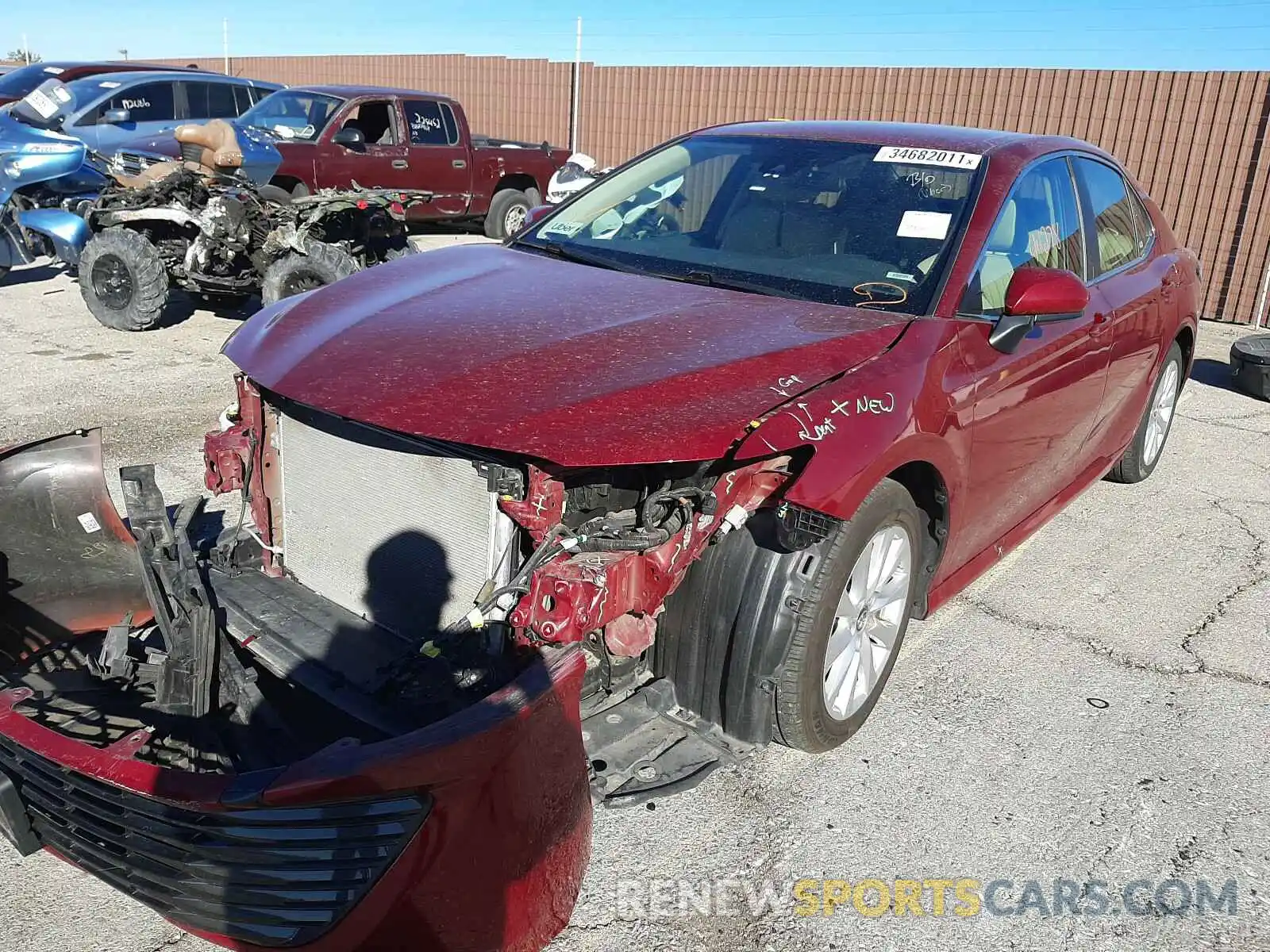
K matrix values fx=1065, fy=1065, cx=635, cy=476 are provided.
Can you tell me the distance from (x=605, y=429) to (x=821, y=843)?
1326 millimetres

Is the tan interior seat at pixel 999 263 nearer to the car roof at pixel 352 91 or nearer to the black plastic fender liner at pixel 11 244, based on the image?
the black plastic fender liner at pixel 11 244

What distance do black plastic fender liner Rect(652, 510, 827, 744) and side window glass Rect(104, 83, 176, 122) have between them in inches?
454

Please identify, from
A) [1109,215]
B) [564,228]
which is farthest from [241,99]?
[1109,215]

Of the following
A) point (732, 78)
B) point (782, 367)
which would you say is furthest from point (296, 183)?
point (782, 367)

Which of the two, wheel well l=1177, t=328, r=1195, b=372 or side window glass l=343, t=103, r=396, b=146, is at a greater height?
side window glass l=343, t=103, r=396, b=146

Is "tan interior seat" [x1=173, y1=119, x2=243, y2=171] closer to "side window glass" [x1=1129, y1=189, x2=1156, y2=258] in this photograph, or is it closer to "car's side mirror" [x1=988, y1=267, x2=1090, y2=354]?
"side window glass" [x1=1129, y1=189, x2=1156, y2=258]

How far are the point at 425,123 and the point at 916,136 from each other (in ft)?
32.7

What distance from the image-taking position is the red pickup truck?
1126cm

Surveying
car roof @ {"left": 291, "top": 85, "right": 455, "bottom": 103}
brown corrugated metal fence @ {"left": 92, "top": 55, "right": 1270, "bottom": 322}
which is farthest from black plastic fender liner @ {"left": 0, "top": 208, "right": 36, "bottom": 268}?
brown corrugated metal fence @ {"left": 92, "top": 55, "right": 1270, "bottom": 322}

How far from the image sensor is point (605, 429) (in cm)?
242

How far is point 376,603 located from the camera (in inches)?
120

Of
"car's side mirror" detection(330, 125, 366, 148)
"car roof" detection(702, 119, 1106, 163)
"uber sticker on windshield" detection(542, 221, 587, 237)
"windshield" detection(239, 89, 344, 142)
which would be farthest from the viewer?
"windshield" detection(239, 89, 344, 142)

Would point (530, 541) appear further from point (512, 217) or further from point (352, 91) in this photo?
point (512, 217)

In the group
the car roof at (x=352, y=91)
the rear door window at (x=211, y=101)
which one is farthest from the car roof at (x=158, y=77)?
the car roof at (x=352, y=91)
